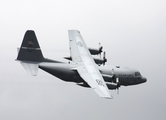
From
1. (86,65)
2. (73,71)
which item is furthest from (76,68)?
(86,65)

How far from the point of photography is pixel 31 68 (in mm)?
68188

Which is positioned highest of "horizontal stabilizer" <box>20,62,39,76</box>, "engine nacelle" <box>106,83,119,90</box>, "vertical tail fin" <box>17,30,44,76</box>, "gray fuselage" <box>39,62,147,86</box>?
"vertical tail fin" <box>17,30,44,76</box>

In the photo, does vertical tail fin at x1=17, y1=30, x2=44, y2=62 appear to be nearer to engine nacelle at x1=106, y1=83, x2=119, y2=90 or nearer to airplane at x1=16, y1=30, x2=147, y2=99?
airplane at x1=16, y1=30, x2=147, y2=99

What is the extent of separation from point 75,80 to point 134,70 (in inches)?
384

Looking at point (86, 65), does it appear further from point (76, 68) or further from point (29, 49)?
point (29, 49)

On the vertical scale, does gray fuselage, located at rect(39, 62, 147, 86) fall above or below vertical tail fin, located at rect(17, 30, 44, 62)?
below

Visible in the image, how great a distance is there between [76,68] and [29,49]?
25.0 feet

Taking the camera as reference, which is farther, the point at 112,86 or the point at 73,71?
the point at 73,71

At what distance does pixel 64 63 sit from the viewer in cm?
7181

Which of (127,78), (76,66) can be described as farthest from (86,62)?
(127,78)

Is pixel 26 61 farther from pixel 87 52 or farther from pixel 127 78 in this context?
pixel 127 78

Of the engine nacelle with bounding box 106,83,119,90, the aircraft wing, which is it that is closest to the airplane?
the aircraft wing

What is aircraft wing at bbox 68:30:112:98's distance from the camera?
210ft

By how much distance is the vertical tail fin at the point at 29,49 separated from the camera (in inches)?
2756
